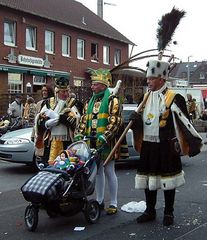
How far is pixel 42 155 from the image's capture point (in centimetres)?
759

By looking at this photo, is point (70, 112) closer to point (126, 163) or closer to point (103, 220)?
point (103, 220)

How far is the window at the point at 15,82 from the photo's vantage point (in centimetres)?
2955

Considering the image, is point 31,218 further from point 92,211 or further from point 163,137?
point 163,137

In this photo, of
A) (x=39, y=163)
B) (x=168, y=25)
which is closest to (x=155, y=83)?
(x=168, y=25)

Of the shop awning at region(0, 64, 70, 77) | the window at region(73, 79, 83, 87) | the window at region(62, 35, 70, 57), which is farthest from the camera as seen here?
the window at region(73, 79, 83, 87)

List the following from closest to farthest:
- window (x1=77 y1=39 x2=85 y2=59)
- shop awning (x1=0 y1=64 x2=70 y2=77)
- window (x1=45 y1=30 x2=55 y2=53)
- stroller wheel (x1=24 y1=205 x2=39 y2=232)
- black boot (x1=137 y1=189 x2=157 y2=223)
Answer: stroller wheel (x1=24 y1=205 x2=39 y2=232) < black boot (x1=137 y1=189 x2=157 y2=223) < shop awning (x1=0 y1=64 x2=70 y2=77) < window (x1=45 y1=30 x2=55 y2=53) < window (x1=77 y1=39 x2=85 y2=59)

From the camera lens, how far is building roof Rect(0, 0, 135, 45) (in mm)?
31280

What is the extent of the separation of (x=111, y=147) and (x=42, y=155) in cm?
158

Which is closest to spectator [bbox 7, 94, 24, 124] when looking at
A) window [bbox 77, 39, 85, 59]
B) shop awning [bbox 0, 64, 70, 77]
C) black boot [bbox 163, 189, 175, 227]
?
shop awning [bbox 0, 64, 70, 77]

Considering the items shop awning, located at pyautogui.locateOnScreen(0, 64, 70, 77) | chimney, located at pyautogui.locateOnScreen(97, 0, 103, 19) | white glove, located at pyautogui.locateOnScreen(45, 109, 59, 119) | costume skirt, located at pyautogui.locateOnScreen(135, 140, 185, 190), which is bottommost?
costume skirt, located at pyautogui.locateOnScreen(135, 140, 185, 190)

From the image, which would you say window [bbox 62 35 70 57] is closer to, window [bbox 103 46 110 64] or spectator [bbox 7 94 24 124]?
window [bbox 103 46 110 64]

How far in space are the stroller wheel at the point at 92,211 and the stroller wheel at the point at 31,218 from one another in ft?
2.03

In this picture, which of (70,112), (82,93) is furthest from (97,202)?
(82,93)

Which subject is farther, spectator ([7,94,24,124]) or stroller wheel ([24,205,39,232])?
spectator ([7,94,24,124])
